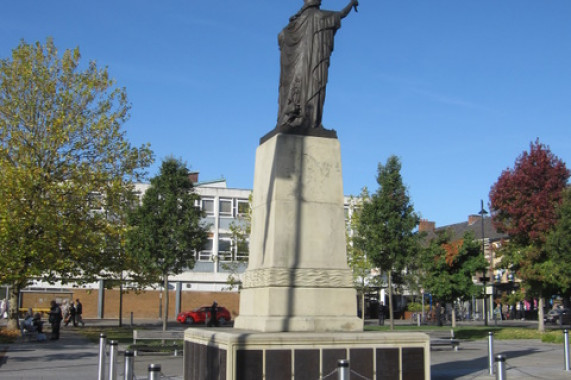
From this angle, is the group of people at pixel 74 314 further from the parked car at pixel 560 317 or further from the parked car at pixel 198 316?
the parked car at pixel 560 317

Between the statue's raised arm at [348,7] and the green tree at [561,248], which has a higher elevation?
the statue's raised arm at [348,7]

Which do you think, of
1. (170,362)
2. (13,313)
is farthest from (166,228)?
(170,362)

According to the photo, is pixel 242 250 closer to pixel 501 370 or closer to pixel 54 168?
pixel 54 168

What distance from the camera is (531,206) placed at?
31375 mm

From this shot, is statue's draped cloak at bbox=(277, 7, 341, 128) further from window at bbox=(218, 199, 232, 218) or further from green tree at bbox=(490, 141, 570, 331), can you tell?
window at bbox=(218, 199, 232, 218)

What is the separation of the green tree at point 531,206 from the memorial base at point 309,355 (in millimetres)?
22416

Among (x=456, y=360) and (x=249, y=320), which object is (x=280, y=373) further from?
(x=456, y=360)

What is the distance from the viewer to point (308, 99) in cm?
1134

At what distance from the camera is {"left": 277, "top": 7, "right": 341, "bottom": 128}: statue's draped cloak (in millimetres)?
11242

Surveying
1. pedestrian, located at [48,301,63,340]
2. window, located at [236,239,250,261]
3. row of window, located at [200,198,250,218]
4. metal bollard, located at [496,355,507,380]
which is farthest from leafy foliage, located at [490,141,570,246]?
row of window, located at [200,198,250,218]

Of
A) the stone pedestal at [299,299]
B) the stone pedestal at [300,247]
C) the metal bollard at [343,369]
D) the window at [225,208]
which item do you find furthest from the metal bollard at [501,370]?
the window at [225,208]

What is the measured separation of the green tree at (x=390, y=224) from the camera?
30.0 m

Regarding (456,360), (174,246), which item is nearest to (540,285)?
(456,360)

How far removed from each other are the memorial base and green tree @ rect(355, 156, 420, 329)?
20123mm
